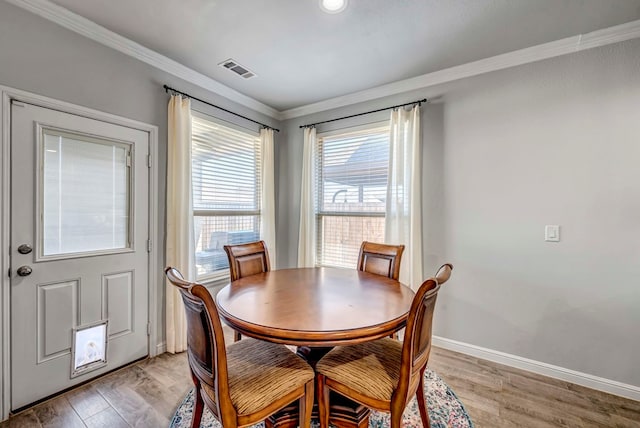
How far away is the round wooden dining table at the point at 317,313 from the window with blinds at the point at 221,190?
123cm

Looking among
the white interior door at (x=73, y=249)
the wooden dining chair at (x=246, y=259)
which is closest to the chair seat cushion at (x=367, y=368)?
the wooden dining chair at (x=246, y=259)

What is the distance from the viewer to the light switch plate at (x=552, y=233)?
2303 mm

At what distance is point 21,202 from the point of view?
6.04ft

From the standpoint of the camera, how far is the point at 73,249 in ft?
6.84

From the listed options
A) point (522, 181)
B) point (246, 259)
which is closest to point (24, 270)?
point (246, 259)

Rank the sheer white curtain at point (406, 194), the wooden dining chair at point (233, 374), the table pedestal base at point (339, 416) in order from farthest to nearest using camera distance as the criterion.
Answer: the sheer white curtain at point (406, 194), the table pedestal base at point (339, 416), the wooden dining chair at point (233, 374)

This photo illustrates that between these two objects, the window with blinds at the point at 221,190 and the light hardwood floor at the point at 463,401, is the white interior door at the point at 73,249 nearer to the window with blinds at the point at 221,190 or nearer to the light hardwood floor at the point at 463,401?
the light hardwood floor at the point at 463,401

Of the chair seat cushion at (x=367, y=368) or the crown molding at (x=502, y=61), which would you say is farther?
the crown molding at (x=502, y=61)

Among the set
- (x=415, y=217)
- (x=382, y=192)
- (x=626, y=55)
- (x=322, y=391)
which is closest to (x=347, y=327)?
(x=322, y=391)

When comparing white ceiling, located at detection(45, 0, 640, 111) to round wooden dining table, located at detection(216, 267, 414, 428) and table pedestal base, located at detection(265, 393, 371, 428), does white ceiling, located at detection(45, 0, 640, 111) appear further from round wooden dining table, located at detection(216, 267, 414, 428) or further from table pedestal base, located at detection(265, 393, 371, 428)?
table pedestal base, located at detection(265, 393, 371, 428)

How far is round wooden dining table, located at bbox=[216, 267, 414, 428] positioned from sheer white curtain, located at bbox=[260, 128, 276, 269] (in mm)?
1539

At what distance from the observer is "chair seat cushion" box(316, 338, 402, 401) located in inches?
52.7

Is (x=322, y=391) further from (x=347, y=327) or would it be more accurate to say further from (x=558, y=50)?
(x=558, y=50)

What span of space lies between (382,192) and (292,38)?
1.76 meters
